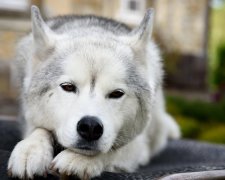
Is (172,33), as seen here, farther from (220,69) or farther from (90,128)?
(90,128)

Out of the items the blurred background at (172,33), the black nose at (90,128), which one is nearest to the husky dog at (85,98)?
the black nose at (90,128)

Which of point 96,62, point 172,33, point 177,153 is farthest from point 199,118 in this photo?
point 96,62

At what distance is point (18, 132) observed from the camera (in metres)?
4.36

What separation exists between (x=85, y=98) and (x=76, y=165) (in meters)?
0.40

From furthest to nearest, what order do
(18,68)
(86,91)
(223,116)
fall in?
(223,116) < (18,68) < (86,91)

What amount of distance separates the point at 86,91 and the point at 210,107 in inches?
270

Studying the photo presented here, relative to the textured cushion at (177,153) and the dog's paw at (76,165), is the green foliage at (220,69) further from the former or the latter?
the dog's paw at (76,165)

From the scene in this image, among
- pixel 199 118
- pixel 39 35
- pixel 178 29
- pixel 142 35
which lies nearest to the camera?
pixel 39 35

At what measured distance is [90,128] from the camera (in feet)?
9.28

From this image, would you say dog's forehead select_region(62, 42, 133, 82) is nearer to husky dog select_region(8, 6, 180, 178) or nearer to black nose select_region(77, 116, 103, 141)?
husky dog select_region(8, 6, 180, 178)

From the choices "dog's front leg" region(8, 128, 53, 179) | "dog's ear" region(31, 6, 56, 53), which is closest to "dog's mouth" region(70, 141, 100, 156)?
"dog's front leg" region(8, 128, 53, 179)

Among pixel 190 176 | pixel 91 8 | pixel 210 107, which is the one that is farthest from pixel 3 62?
pixel 190 176

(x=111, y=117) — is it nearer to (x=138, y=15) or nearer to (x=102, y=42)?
(x=102, y=42)

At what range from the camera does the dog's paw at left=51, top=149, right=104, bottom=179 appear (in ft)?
8.86
